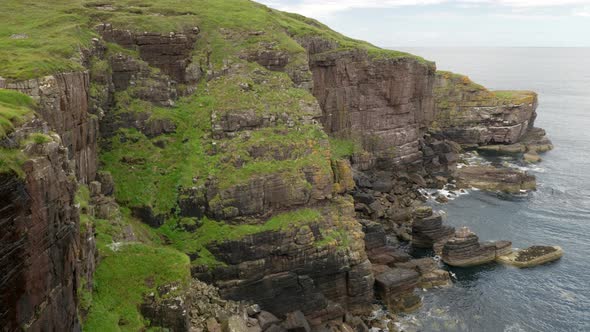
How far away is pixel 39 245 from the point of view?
1836cm

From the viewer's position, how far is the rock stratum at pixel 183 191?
20.3 metres

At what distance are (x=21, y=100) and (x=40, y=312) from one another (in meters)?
11.0

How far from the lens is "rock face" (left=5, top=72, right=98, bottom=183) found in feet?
96.7

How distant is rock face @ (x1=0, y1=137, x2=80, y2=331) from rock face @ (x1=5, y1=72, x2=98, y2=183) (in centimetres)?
761

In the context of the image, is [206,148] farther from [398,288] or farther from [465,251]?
[465,251]

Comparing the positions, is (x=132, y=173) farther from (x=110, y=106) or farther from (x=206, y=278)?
(x=206, y=278)

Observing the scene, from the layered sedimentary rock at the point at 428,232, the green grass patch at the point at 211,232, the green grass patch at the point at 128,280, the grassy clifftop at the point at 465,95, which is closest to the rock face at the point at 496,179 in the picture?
the layered sedimentary rock at the point at 428,232

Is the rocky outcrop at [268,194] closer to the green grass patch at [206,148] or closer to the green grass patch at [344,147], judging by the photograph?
the green grass patch at [206,148]

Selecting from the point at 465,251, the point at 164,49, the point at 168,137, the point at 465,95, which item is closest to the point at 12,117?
the point at 168,137

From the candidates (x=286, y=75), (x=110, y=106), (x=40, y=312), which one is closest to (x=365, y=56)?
(x=286, y=75)

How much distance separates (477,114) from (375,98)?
34.4 metres

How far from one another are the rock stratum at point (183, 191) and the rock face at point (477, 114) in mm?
39762

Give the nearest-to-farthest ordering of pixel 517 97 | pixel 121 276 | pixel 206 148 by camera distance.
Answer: pixel 121 276
pixel 206 148
pixel 517 97

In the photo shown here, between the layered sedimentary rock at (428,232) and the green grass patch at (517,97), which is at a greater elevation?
the green grass patch at (517,97)
